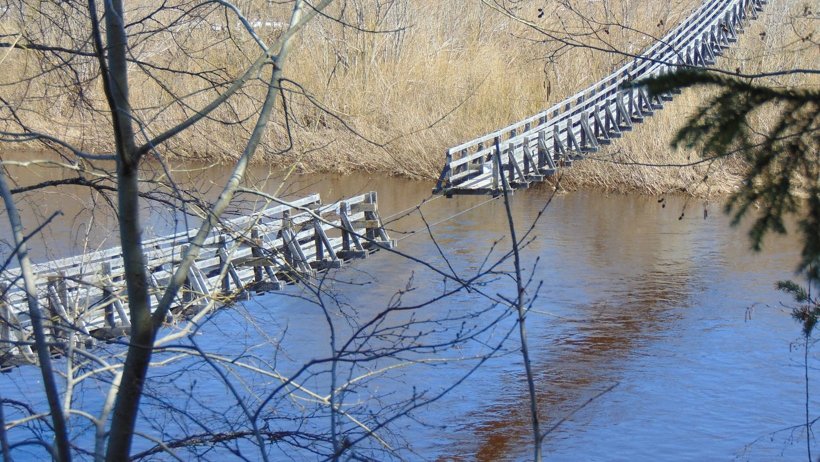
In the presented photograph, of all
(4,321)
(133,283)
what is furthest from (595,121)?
(4,321)

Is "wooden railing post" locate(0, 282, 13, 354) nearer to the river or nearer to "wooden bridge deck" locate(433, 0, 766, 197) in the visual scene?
→ the river

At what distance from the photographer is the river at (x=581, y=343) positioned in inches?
405

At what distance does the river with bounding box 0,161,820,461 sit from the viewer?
405 inches

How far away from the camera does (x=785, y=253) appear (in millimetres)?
17016

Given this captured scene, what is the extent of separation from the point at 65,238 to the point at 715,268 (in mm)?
10327

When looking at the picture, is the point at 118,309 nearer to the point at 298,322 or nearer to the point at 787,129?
the point at 298,322

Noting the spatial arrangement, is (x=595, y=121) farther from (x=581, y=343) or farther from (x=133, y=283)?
(x=133, y=283)

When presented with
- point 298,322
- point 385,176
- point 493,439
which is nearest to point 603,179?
point 385,176

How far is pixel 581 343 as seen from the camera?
43.9ft

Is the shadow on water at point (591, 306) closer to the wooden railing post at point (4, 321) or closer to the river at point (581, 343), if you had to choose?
the river at point (581, 343)

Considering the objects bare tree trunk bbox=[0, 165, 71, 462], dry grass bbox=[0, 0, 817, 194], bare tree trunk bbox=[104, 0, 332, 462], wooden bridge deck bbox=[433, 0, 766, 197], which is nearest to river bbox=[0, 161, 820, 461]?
wooden bridge deck bbox=[433, 0, 766, 197]

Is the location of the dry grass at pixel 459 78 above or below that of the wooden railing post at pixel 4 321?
above

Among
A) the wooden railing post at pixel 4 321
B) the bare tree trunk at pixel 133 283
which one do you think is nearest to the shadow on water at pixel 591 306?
the wooden railing post at pixel 4 321

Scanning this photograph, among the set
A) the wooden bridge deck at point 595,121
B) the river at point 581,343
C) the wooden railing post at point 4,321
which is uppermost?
the wooden bridge deck at point 595,121
